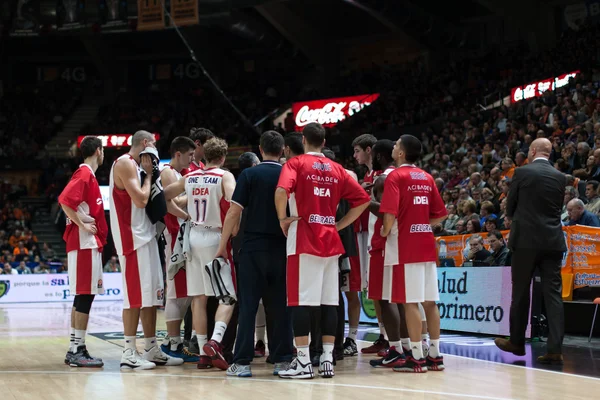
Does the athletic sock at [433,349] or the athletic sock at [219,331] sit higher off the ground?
the athletic sock at [219,331]

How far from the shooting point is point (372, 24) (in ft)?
114

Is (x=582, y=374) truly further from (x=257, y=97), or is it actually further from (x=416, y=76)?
(x=257, y=97)

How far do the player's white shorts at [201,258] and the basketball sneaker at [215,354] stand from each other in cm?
51

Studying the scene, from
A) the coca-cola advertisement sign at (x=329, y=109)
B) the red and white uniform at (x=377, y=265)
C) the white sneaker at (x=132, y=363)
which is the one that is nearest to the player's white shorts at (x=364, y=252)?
the red and white uniform at (x=377, y=265)

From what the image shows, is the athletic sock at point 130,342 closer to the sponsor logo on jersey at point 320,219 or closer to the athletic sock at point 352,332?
the sponsor logo on jersey at point 320,219

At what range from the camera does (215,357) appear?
7.32m

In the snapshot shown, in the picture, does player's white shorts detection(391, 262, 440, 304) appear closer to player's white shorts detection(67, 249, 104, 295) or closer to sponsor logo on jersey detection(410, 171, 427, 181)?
sponsor logo on jersey detection(410, 171, 427, 181)

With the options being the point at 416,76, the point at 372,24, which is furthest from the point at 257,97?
the point at 416,76

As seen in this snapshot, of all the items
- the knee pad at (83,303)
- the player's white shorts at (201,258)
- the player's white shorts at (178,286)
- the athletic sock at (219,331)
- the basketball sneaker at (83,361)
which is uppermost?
the player's white shorts at (201,258)

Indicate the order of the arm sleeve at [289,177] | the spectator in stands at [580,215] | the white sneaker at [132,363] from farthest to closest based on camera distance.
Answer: the spectator in stands at [580,215] < the white sneaker at [132,363] < the arm sleeve at [289,177]

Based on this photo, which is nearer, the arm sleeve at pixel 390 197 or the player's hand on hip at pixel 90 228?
the arm sleeve at pixel 390 197

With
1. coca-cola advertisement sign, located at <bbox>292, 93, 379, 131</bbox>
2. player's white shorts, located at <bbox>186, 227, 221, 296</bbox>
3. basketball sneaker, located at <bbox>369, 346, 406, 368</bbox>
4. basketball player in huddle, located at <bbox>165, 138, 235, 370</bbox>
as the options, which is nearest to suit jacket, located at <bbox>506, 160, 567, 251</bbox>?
basketball sneaker, located at <bbox>369, 346, 406, 368</bbox>

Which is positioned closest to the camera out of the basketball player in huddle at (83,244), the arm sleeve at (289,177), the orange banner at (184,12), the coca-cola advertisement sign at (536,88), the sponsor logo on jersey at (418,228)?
the arm sleeve at (289,177)

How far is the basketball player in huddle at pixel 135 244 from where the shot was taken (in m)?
7.57
